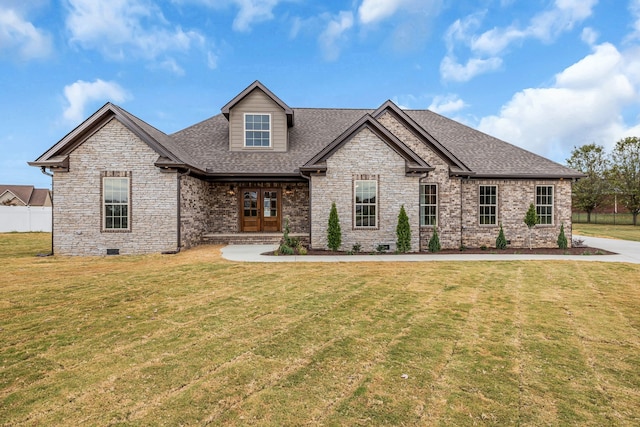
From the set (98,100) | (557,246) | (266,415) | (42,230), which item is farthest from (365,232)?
(98,100)

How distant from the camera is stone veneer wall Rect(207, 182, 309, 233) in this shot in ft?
51.3

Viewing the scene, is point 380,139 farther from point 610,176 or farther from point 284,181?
point 610,176

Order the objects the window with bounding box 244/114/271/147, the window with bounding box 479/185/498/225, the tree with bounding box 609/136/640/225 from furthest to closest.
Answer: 1. the tree with bounding box 609/136/640/225
2. the window with bounding box 244/114/271/147
3. the window with bounding box 479/185/498/225

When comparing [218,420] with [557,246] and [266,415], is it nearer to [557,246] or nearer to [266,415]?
[266,415]

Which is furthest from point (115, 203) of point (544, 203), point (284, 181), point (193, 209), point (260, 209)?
point (544, 203)

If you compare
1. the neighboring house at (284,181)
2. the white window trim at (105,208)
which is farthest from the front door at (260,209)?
the white window trim at (105,208)

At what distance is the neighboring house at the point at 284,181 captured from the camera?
12172 mm

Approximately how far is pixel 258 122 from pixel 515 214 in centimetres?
1386

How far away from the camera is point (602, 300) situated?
6555 millimetres

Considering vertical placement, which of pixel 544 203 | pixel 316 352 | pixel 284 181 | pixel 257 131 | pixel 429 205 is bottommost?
pixel 316 352

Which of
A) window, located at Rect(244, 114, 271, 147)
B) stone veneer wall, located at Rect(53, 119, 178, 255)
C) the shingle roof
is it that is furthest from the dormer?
stone veneer wall, located at Rect(53, 119, 178, 255)

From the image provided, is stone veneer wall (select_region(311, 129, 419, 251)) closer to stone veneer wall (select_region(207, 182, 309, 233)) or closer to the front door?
stone veneer wall (select_region(207, 182, 309, 233))

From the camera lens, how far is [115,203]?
40.2ft

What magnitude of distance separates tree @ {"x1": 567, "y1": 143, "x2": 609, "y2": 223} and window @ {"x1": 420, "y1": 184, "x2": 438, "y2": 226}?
37974mm
